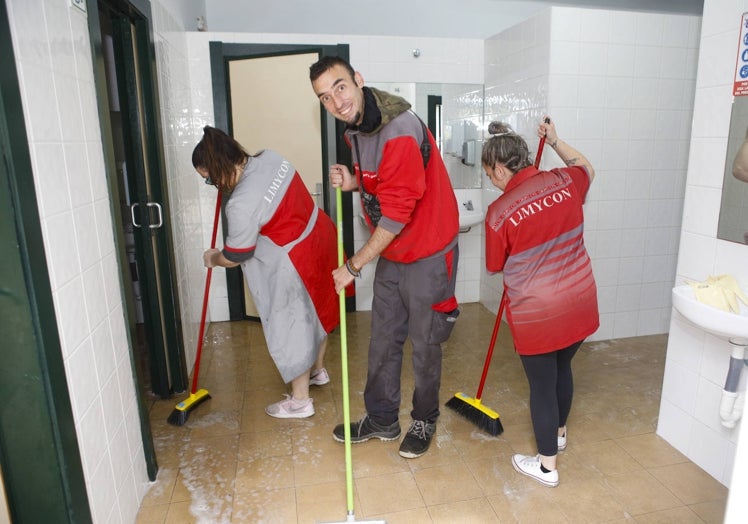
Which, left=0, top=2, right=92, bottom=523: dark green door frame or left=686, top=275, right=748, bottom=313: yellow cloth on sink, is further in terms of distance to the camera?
left=686, top=275, right=748, bottom=313: yellow cloth on sink

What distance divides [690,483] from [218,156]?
221cm

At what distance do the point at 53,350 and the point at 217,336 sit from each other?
2291mm

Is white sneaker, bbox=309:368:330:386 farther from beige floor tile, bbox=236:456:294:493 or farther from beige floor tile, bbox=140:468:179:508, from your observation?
beige floor tile, bbox=140:468:179:508

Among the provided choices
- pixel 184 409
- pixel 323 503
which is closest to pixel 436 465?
pixel 323 503

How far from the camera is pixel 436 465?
212 centimetres

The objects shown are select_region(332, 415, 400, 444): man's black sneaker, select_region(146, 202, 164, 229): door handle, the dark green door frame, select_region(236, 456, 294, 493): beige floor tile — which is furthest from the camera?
select_region(146, 202, 164, 229): door handle

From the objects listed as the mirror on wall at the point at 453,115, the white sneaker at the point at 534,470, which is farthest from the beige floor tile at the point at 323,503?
the mirror on wall at the point at 453,115

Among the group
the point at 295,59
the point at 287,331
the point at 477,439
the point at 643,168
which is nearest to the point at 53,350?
the point at 287,331

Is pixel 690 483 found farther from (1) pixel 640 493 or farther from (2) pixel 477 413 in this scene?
(2) pixel 477 413

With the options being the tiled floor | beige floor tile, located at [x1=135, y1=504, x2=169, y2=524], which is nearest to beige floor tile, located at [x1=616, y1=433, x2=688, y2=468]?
the tiled floor

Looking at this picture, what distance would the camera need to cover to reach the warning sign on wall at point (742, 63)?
1821mm

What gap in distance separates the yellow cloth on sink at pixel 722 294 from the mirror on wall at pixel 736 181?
0.54 feet

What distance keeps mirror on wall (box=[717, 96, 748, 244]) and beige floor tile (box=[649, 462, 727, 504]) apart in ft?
2.97

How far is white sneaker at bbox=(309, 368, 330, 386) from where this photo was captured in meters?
2.80
